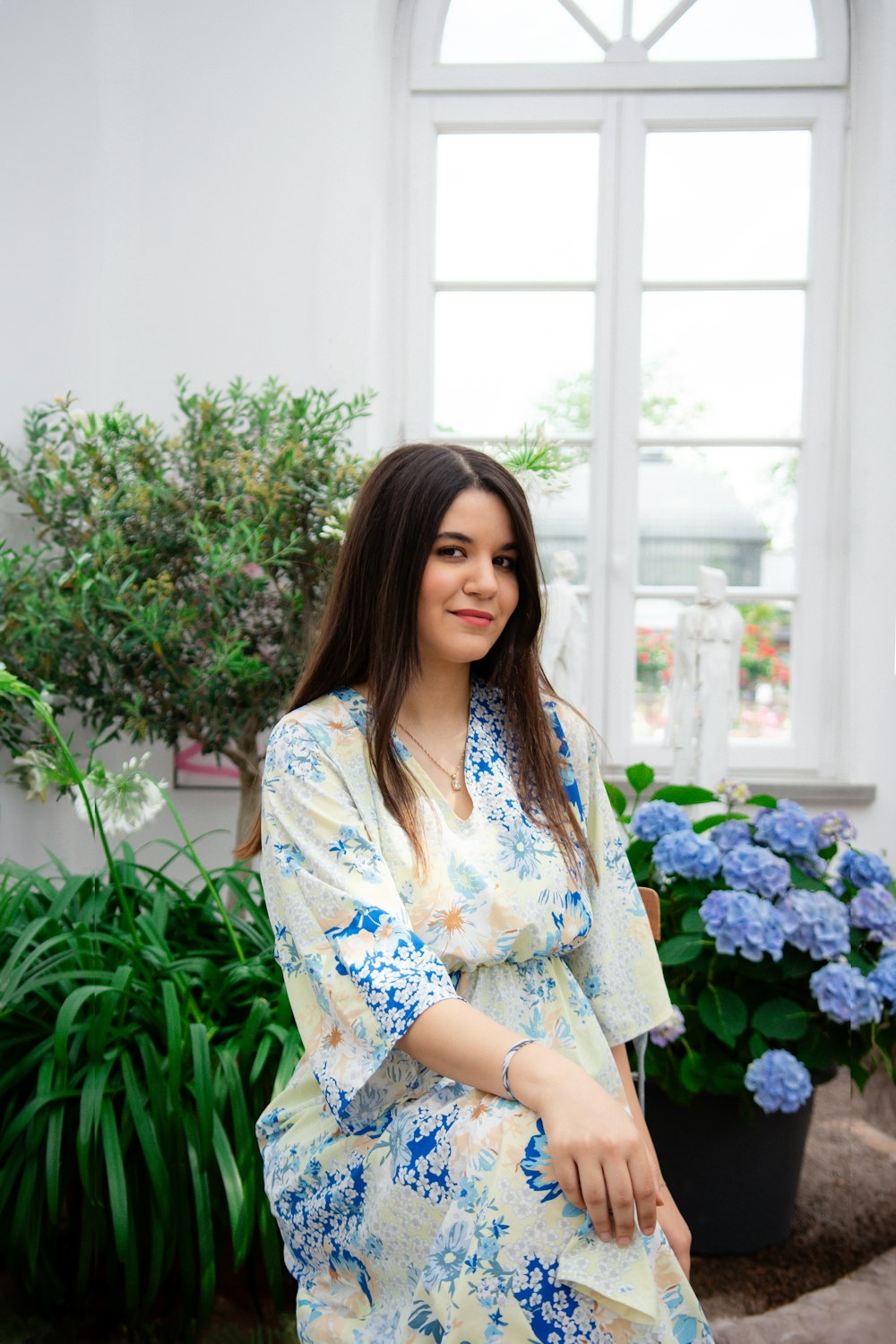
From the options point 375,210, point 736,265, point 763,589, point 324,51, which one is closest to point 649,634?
point 763,589

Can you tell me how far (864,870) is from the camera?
6.36 feet

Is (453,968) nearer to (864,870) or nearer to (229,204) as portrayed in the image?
(864,870)

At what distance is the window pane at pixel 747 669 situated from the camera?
3254 millimetres

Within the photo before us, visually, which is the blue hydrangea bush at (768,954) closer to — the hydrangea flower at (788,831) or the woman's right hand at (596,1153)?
the hydrangea flower at (788,831)

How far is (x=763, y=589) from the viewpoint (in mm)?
3240

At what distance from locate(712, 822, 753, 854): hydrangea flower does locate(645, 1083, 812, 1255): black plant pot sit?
0.43 m

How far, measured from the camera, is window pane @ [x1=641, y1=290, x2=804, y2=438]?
10.7ft

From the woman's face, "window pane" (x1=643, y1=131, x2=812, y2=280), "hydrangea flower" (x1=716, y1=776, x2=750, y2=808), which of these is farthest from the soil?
"window pane" (x1=643, y1=131, x2=812, y2=280)

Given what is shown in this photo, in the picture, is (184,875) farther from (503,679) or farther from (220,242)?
(503,679)

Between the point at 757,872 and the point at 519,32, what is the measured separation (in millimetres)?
2613

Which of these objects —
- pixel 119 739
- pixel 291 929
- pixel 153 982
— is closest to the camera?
pixel 291 929

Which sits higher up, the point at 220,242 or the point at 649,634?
the point at 220,242

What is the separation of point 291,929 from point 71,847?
206cm

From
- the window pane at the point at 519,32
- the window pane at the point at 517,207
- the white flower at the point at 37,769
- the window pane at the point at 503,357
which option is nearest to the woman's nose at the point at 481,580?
the white flower at the point at 37,769
